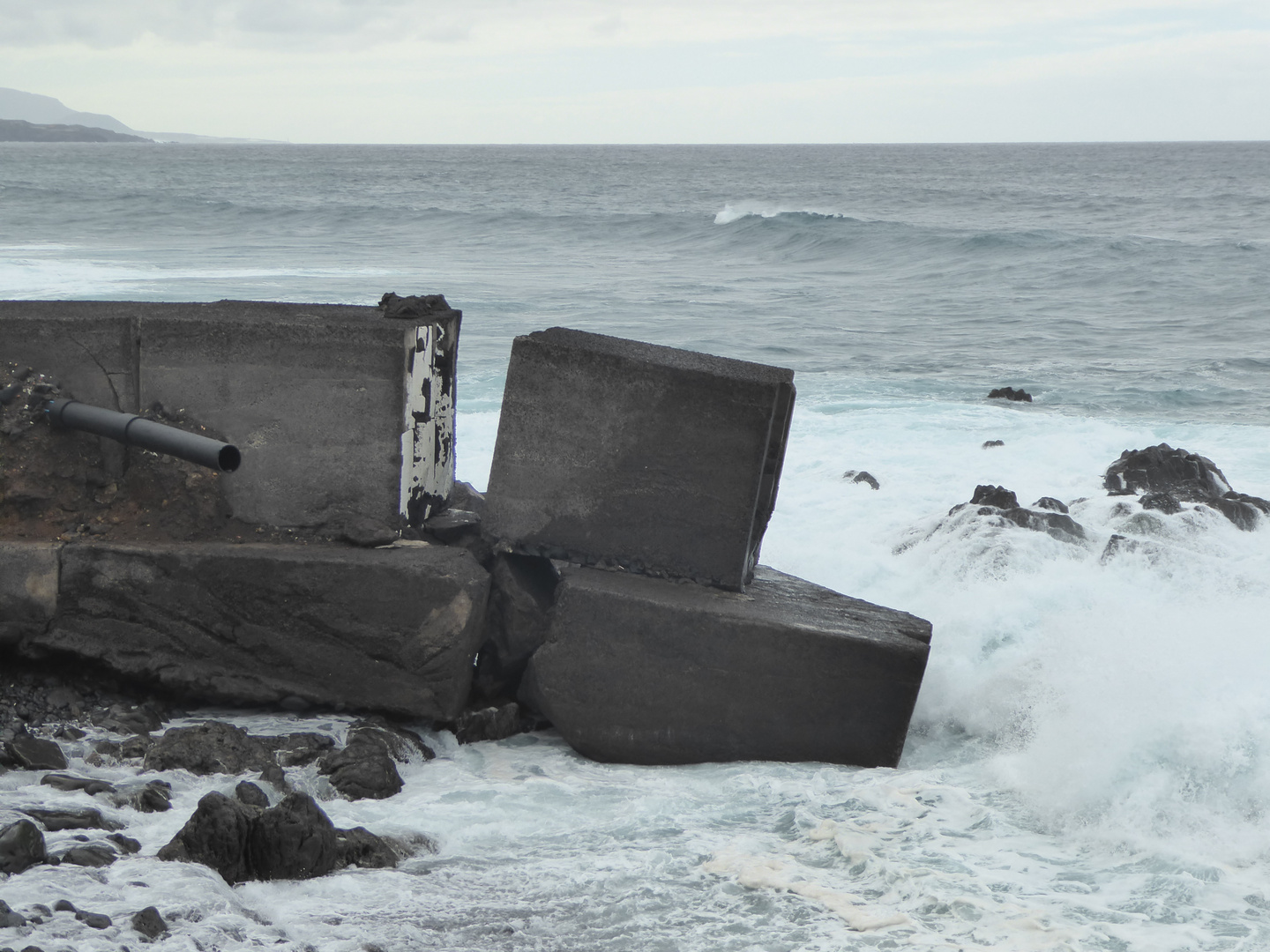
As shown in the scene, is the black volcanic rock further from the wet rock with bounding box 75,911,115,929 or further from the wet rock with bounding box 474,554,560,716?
the wet rock with bounding box 75,911,115,929

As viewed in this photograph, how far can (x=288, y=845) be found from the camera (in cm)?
290

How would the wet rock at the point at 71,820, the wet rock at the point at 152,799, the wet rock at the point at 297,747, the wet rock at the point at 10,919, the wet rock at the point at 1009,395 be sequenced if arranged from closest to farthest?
the wet rock at the point at 10,919
the wet rock at the point at 71,820
the wet rock at the point at 152,799
the wet rock at the point at 297,747
the wet rock at the point at 1009,395

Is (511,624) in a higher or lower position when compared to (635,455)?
lower

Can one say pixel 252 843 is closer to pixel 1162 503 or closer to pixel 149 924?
pixel 149 924

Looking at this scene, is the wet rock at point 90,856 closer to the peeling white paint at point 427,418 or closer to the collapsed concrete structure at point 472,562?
the collapsed concrete structure at point 472,562

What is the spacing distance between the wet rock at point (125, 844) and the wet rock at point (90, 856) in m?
0.03

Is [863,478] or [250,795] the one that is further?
[863,478]

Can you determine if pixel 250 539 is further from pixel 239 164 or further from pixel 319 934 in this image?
pixel 239 164

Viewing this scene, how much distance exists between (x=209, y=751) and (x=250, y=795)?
0.29m

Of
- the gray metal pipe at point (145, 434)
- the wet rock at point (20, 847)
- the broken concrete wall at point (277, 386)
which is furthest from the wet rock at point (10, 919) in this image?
the broken concrete wall at point (277, 386)

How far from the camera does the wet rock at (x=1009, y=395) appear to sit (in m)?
10.9

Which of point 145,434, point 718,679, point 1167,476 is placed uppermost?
point 145,434

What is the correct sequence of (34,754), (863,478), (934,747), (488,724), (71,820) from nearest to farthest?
1. (71,820)
2. (34,754)
3. (488,724)
4. (934,747)
5. (863,478)

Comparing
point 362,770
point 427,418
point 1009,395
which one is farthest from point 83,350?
point 1009,395
